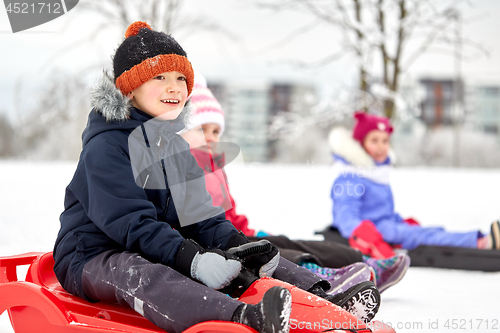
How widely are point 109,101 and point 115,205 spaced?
1.20 ft

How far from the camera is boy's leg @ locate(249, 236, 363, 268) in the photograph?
2.22m

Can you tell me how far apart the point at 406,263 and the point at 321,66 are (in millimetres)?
3784

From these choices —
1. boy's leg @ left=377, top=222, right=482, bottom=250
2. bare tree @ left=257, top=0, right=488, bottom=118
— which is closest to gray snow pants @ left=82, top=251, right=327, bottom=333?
boy's leg @ left=377, top=222, right=482, bottom=250

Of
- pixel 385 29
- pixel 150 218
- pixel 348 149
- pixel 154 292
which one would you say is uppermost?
pixel 385 29

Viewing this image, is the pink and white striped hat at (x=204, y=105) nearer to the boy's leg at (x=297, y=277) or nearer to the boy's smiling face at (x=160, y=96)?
the boy's smiling face at (x=160, y=96)

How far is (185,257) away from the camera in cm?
128

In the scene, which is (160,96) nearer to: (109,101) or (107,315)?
(109,101)

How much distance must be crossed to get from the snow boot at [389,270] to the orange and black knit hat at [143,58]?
1.39m

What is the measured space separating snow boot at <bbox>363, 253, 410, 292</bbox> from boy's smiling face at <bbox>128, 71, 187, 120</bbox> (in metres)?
1.32

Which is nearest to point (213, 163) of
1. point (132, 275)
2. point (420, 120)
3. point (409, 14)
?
point (132, 275)

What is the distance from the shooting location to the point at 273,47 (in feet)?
17.2

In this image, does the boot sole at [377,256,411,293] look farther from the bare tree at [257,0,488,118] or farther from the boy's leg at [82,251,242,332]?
the bare tree at [257,0,488,118]

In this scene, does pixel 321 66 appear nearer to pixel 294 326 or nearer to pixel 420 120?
pixel 420 120

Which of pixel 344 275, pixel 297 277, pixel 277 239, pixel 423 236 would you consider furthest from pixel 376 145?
pixel 297 277
